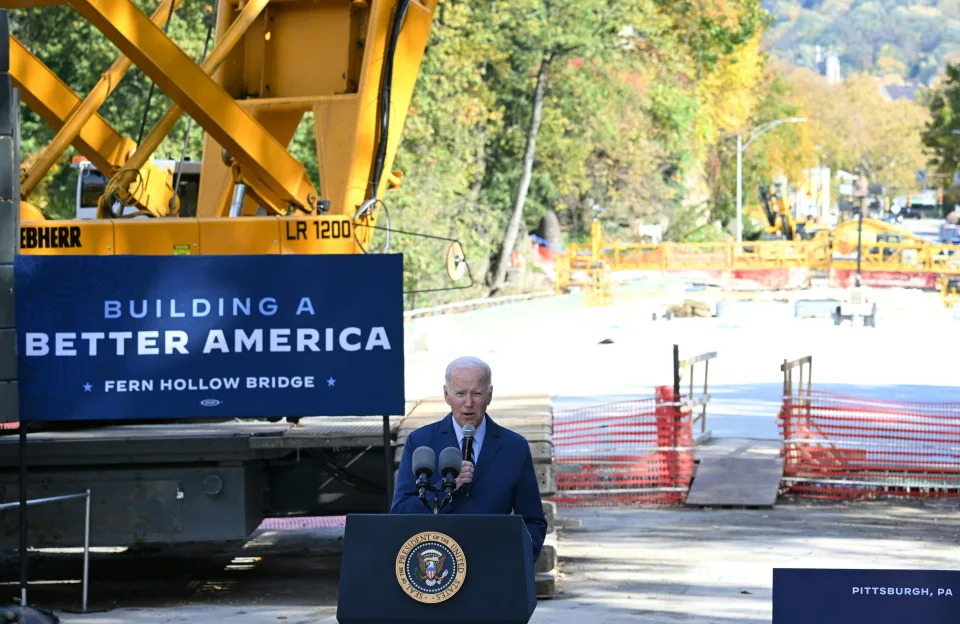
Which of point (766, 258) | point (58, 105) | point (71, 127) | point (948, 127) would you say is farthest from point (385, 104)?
point (948, 127)

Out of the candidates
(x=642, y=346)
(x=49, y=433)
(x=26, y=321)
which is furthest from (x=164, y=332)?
(x=642, y=346)

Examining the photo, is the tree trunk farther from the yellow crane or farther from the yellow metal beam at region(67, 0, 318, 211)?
the yellow metal beam at region(67, 0, 318, 211)

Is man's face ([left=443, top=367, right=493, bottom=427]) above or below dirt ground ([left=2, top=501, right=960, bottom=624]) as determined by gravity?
above

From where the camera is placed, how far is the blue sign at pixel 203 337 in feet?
31.9

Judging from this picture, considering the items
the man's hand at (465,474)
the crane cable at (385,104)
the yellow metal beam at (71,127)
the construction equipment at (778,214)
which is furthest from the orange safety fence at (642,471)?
the construction equipment at (778,214)

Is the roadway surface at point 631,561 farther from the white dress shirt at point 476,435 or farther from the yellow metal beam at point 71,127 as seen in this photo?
the white dress shirt at point 476,435

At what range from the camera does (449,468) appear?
5.55 m

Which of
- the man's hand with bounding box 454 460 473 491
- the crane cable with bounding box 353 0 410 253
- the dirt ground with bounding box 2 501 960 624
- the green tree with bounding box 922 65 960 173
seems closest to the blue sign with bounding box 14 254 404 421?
the dirt ground with bounding box 2 501 960 624

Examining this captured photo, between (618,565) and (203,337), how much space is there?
152 inches

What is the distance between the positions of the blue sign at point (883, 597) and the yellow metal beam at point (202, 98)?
777cm

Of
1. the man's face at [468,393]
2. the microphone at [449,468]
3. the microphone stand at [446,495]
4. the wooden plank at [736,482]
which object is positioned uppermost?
the man's face at [468,393]

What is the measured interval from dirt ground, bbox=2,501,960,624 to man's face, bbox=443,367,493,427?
3.83m

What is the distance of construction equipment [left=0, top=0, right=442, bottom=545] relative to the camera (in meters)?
10.4

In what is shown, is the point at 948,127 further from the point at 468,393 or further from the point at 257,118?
the point at 468,393
